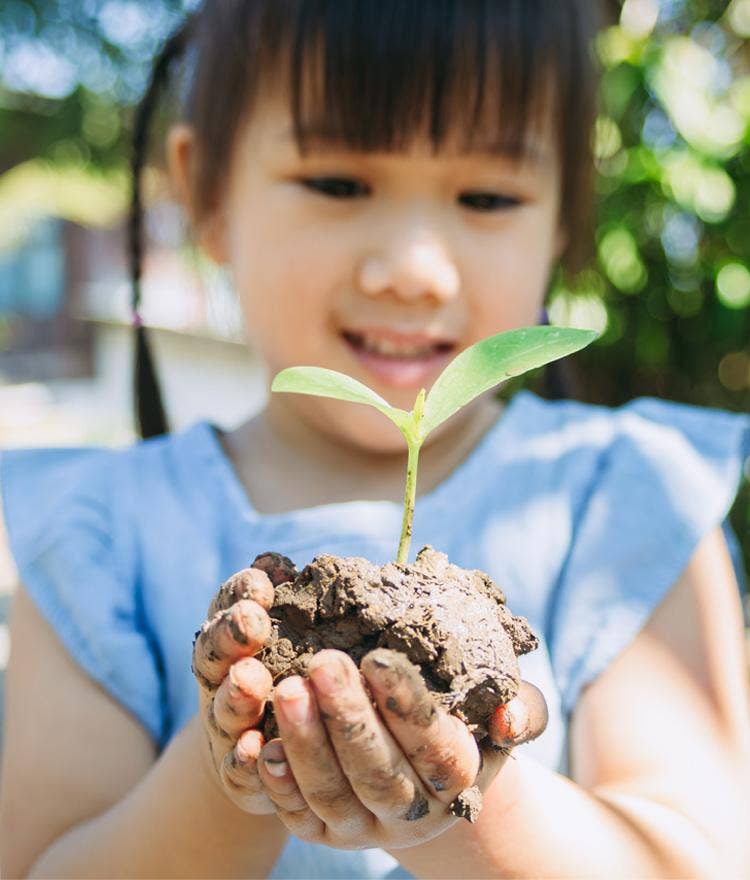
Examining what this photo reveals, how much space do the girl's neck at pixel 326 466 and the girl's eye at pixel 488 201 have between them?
0.33m

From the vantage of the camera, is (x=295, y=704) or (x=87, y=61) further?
(x=87, y=61)

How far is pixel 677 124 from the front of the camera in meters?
2.34

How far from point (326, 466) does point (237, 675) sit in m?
0.81

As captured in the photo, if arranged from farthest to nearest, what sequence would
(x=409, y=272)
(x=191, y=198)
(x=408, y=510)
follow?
(x=191, y=198), (x=409, y=272), (x=408, y=510)

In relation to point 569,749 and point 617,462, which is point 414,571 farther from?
point 617,462

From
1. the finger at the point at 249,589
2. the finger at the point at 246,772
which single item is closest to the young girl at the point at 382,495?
the finger at the point at 246,772

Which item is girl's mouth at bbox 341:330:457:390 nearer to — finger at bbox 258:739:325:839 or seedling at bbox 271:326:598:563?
seedling at bbox 271:326:598:563

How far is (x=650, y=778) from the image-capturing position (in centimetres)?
112

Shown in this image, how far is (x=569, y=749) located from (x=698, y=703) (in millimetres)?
174

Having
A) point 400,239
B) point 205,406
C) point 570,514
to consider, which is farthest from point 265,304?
point 205,406

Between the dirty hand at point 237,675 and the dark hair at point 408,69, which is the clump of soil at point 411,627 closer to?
the dirty hand at point 237,675

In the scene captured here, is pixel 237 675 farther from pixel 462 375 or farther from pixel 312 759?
pixel 462 375

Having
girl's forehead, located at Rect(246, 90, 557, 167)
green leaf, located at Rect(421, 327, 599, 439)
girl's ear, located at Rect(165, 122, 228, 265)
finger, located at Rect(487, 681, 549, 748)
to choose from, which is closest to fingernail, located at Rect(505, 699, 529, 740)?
finger, located at Rect(487, 681, 549, 748)

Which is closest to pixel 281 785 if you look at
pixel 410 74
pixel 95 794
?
pixel 95 794
